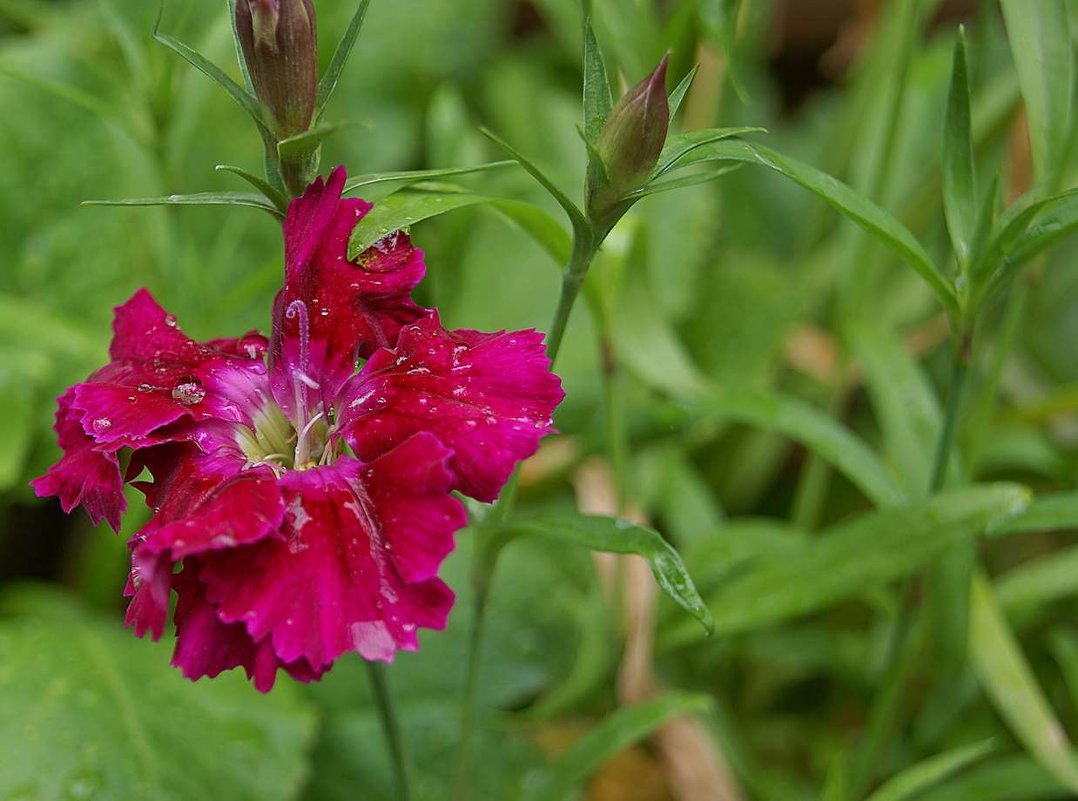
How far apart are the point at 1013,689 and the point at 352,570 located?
0.66 meters

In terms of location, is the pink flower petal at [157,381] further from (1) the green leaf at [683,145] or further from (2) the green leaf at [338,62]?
(1) the green leaf at [683,145]

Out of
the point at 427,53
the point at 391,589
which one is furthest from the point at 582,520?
the point at 427,53

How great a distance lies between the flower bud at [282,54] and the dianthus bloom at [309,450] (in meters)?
0.04

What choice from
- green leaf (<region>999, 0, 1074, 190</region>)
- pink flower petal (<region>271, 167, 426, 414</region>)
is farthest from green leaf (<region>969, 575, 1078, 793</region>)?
pink flower petal (<region>271, 167, 426, 414</region>)

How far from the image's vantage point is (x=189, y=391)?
0.69 meters

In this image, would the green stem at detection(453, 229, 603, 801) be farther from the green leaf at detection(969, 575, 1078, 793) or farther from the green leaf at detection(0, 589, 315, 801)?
the green leaf at detection(969, 575, 1078, 793)

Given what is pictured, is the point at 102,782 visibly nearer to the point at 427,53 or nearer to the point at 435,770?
the point at 435,770

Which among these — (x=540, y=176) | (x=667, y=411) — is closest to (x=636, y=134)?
(x=540, y=176)

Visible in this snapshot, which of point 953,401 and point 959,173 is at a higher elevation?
point 959,173

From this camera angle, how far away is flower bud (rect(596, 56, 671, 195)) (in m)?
0.59

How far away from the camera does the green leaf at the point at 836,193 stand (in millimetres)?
654

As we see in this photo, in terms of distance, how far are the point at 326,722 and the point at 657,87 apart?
0.83 meters

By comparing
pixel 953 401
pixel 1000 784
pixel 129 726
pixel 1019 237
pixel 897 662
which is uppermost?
pixel 1019 237

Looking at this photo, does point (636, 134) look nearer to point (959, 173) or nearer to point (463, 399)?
point (463, 399)
